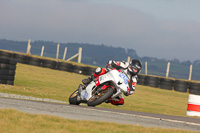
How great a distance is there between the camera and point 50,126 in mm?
5340

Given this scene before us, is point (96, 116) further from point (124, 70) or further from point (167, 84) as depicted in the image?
point (167, 84)

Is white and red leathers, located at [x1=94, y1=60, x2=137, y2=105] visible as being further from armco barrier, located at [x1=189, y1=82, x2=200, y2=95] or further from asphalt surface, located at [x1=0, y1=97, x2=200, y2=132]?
armco barrier, located at [x1=189, y1=82, x2=200, y2=95]

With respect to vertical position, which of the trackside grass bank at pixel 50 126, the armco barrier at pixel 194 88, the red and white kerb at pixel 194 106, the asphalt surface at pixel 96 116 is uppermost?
the armco barrier at pixel 194 88

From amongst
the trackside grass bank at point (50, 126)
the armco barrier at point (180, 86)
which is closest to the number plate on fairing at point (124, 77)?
the trackside grass bank at point (50, 126)

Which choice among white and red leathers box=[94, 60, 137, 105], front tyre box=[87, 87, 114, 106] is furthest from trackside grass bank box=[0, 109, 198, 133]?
white and red leathers box=[94, 60, 137, 105]

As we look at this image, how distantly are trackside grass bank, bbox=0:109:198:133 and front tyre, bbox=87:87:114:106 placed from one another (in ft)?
9.28

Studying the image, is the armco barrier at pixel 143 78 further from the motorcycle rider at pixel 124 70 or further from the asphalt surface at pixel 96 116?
the asphalt surface at pixel 96 116

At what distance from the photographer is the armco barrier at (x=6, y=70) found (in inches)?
592

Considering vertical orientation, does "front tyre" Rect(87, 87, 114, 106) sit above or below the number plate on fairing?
below

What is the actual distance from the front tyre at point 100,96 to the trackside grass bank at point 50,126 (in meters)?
2.83

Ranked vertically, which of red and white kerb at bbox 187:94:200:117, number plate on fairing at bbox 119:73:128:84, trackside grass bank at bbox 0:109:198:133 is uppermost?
number plate on fairing at bbox 119:73:128:84

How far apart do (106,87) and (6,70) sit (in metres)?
7.05

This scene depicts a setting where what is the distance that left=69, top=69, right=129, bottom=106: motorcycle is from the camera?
912cm

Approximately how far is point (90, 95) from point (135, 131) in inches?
155
